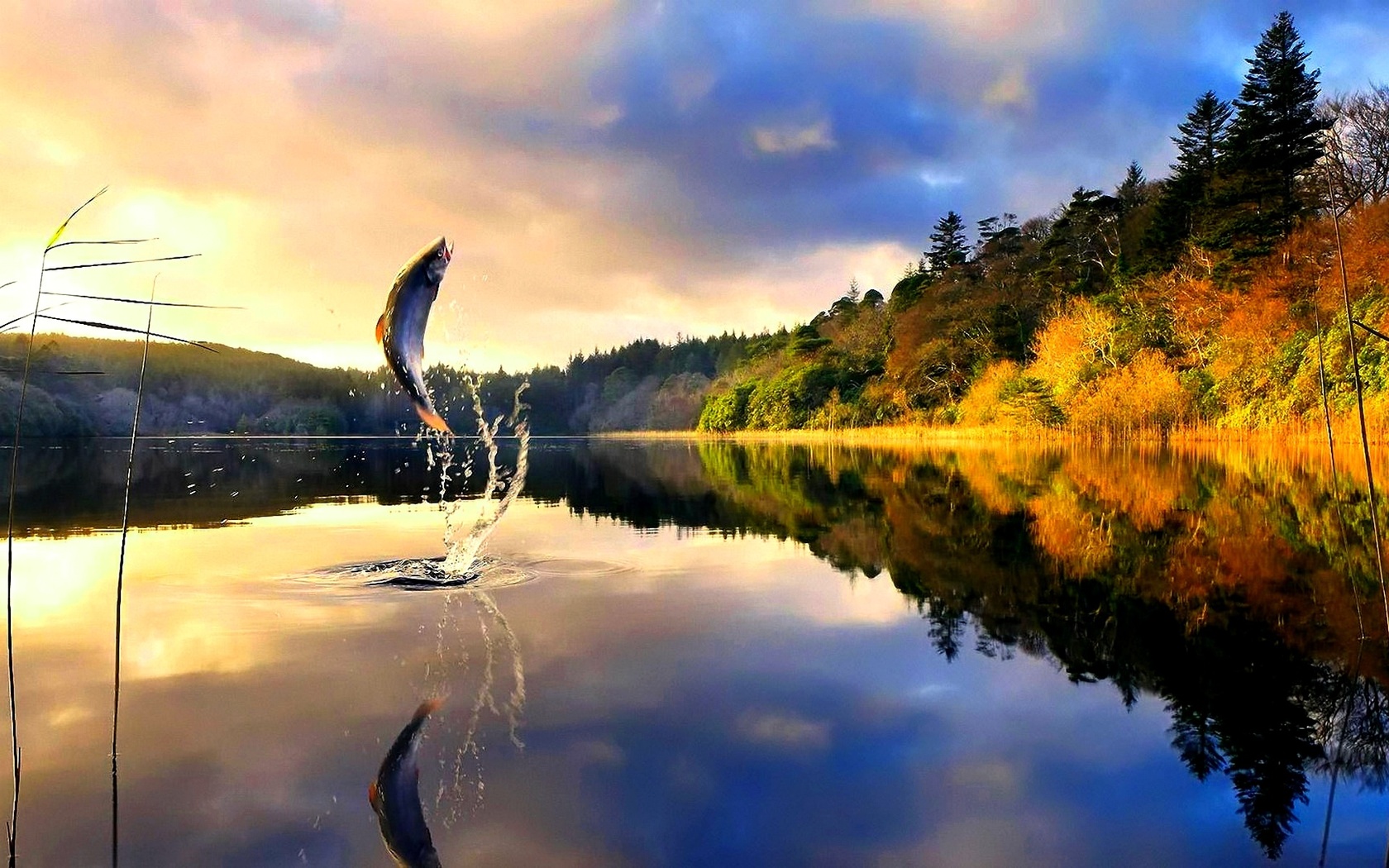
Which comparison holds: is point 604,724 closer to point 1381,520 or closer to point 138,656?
point 138,656

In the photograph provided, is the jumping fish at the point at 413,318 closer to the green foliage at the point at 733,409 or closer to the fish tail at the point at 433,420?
the fish tail at the point at 433,420

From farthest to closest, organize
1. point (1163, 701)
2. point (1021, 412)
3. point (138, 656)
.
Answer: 1. point (1021, 412)
2. point (138, 656)
3. point (1163, 701)

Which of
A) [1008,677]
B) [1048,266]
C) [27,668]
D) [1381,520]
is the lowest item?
[27,668]

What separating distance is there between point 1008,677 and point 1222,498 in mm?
10684

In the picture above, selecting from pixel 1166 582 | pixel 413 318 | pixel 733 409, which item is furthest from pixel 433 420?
pixel 733 409

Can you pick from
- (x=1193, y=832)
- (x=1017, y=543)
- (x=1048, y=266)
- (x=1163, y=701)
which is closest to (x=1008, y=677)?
(x=1163, y=701)

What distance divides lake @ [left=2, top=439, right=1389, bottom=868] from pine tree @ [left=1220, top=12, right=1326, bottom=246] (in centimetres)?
3023

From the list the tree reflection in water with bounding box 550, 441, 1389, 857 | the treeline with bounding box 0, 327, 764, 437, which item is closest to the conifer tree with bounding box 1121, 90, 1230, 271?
the tree reflection in water with bounding box 550, 441, 1389, 857

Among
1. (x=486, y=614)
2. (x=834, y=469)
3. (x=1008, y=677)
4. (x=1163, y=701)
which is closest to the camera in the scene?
(x=1163, y=701)

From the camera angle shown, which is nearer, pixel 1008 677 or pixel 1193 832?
pixel 1193 832

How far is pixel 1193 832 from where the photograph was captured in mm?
3277

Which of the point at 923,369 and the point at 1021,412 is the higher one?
the point at 923,369

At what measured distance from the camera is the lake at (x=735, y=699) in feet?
10.7

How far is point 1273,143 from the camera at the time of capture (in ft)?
119
